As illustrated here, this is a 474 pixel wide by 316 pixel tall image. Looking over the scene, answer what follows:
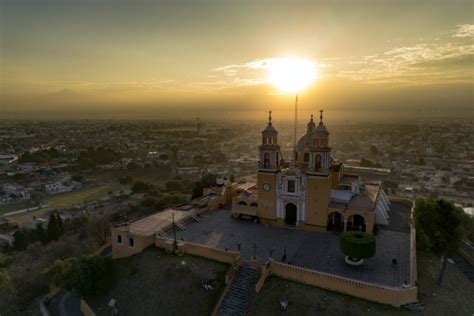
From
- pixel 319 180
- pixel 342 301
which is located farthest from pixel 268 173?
pixel 342 301

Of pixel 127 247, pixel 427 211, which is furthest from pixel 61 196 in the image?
pixel 427 211

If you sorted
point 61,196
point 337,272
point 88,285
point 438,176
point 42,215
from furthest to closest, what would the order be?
point 438,176 < point 61,196 < point 42,215 < point 88,285 < point 337,272

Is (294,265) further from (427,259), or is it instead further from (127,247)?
(127,247)

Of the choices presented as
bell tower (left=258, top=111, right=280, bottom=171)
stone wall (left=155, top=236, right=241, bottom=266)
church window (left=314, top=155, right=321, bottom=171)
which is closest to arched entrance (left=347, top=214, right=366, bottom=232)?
church window (left=314, top=155, right=321, bottom=171)

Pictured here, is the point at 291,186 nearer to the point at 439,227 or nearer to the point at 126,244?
the point at 439,227

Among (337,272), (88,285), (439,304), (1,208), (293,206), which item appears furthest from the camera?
(1,208)

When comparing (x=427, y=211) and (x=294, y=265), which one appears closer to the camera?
(x=294, y=265)

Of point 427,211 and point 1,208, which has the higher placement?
point 427,211
